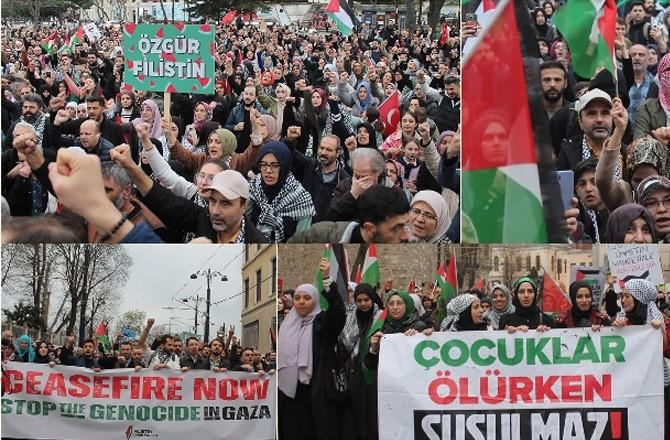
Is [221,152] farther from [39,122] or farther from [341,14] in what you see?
[341,14]

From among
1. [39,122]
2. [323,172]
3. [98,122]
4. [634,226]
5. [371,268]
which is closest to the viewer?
[371,268]

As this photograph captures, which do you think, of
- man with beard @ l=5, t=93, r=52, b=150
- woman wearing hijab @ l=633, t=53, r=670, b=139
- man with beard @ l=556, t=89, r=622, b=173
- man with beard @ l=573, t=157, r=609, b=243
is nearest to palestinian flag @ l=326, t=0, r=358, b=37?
man with beard @ l=5, t=93, r=52, b=150

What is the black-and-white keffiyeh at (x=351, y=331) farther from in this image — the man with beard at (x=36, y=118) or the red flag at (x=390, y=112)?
the red flag at (x=390, y=112)

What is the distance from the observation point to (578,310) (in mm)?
5277

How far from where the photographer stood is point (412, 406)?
523cm

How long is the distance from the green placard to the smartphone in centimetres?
287

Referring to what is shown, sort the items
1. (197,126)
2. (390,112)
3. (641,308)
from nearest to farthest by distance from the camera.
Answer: (641,308)
(197,126)
(390,112)

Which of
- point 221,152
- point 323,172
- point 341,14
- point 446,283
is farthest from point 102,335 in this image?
point 341,14

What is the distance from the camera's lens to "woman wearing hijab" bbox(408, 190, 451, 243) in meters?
5.72

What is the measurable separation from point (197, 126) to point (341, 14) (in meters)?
5.01

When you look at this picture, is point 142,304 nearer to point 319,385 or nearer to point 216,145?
point 319,385

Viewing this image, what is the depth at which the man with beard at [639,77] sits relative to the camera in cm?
743

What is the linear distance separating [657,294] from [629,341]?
0.27 meters

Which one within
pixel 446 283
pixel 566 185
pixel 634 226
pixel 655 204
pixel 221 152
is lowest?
pixel 446 283
